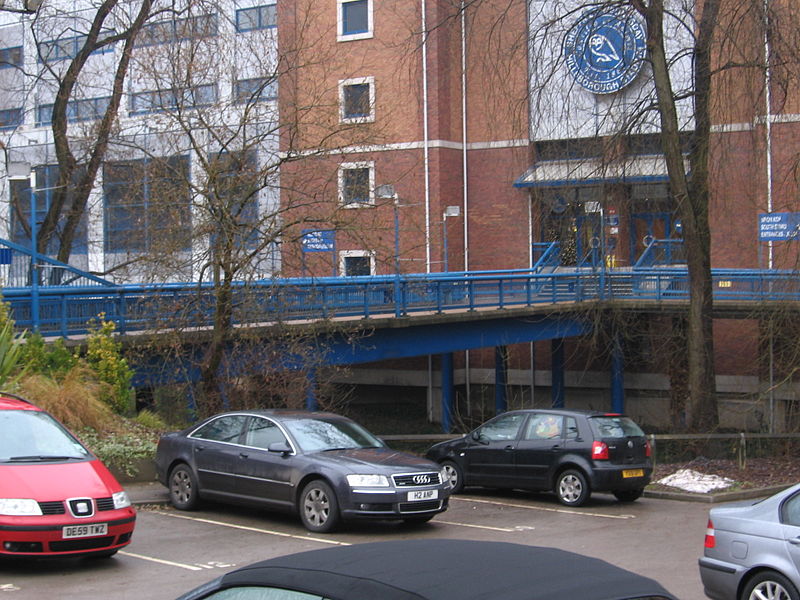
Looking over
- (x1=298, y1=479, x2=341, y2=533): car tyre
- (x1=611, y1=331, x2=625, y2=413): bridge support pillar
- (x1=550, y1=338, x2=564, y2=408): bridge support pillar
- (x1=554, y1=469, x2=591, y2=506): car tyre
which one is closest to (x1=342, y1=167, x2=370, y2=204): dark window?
(x1=554, y1=469, x2=591, y2=506): car tyre

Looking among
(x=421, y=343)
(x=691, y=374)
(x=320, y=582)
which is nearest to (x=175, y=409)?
(x=421, y=343)

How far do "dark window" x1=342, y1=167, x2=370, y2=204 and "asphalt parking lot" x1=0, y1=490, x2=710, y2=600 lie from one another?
5528mm

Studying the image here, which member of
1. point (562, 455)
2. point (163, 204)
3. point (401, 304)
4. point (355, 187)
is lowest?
point (562, 455)

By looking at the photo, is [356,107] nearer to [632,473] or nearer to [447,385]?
[632,473]

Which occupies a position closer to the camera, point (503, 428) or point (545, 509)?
point (545, 509)

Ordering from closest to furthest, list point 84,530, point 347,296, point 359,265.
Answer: point 84,530 → point 347,296 → point 359,265

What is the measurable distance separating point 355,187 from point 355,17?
25.7 metres

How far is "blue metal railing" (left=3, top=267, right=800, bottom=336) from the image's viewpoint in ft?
61.9

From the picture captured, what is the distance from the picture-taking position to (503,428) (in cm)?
1689

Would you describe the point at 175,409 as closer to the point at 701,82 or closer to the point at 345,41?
the point at 701,82

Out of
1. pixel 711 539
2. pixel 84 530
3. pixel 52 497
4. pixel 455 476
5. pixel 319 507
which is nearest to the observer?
pixel 711 539

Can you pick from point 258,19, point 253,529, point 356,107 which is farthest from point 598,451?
point 258,19

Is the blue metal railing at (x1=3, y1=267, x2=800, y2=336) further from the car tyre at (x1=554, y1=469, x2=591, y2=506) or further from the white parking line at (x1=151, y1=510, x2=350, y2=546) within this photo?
the car tyre at (x1=554, y1=469, x2=591, y2=506)

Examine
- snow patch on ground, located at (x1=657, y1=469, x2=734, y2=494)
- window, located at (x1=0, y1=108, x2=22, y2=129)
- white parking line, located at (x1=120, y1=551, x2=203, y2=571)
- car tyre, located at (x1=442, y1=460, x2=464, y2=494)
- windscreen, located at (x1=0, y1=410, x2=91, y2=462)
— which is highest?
window, located at (x1=0, y1=108, x2=22, y2=129)
